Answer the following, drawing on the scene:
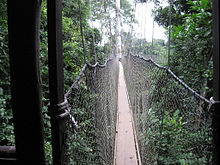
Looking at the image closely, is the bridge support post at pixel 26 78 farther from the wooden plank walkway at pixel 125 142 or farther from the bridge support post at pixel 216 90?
the wooden plank walkway at pixel 125 142

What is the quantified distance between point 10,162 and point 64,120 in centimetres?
15

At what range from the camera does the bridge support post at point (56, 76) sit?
42 centimetres

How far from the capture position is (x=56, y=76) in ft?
1.42

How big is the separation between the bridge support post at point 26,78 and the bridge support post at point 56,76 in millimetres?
31

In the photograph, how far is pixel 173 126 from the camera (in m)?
1.76

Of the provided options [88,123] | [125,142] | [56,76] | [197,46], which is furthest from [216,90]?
[197,46]

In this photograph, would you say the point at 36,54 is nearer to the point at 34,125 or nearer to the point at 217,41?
the point at 34,125

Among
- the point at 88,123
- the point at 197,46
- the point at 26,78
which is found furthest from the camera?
the point at 197,46

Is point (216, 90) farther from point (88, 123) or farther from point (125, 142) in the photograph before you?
point (125, 142)

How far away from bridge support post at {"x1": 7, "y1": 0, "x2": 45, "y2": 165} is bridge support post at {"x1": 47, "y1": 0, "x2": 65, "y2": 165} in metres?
0.03

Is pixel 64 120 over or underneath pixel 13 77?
underneath

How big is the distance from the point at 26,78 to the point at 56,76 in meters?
0.07

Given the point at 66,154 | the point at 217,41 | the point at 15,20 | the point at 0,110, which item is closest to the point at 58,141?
the point at 66,154

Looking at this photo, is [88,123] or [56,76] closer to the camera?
[56,76]
